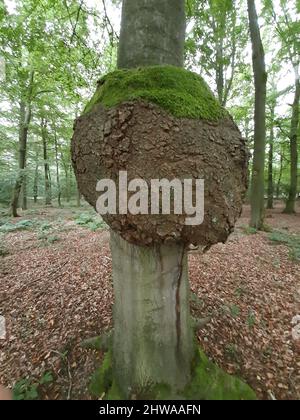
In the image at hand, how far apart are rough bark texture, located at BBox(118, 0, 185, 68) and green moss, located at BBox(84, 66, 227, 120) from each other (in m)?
0.23

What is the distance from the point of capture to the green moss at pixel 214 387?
6.36 ft

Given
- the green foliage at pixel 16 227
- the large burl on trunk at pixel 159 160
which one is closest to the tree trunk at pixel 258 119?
the large burl on trunk at pixel 159 160

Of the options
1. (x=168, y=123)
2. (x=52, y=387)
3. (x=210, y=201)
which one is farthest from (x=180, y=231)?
(x=52, y=387)

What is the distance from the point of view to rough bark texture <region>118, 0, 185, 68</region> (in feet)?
5.00

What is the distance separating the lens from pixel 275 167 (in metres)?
21.2

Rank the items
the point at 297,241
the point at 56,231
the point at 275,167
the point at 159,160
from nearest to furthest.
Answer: the point at 159,160
the point at 297,241
the point at 56,231
the point at 275,167

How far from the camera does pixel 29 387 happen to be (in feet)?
7.34

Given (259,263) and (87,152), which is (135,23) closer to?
(87,152)

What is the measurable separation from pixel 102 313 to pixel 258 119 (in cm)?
708

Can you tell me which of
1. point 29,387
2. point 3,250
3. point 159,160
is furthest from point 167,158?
point 3,250

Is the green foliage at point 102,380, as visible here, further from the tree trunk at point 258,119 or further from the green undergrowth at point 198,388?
the tree trunk at point 258,119

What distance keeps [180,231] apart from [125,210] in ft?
1.05

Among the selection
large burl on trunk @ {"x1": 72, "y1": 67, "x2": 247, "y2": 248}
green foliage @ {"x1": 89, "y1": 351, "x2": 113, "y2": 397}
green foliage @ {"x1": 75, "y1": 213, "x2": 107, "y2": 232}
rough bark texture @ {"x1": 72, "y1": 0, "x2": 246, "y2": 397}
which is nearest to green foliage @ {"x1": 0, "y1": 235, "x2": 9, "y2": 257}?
green foliage @ {"x1": 75, "y1": 213, "x2": 107, "y2": 232}

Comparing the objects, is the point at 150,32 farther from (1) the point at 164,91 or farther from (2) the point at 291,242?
(2) the point at 291,242
